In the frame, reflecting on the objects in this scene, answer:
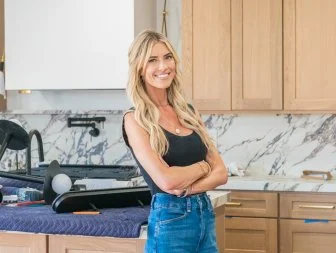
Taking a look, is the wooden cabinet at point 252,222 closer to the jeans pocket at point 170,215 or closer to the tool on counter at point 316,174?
the tool on counter at point 316,174

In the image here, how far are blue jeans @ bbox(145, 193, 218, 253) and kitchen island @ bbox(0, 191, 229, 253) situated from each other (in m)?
0.18

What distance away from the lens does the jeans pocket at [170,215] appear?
2.06m

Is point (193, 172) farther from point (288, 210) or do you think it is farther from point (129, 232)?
point (288, 210)

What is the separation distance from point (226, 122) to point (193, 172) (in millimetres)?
2586

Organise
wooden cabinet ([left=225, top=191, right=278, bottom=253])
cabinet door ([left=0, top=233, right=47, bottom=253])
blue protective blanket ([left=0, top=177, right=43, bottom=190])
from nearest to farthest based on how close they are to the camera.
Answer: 1. cabinet door ([left=0, top=233, right=47, bottom=253])
2. blue protective blanket ([left=0, top=177, right=43, bottom=190])
3. wooden cabinet ([left=225, top=191, right=278, bottom=253])

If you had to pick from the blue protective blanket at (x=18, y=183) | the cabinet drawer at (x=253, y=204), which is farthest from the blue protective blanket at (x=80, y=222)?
the cabinet drawer at (x=253, y=204)

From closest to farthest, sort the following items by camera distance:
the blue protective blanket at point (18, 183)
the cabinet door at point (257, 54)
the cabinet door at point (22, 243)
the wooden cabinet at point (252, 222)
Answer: the cabinet door at point (22, 243), the blue protective blanket at point (18, 183), the wooden cabinet at point (252, 222), the cabinet door at point (257, 54)

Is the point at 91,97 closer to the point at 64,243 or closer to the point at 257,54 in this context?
the point at 257,54

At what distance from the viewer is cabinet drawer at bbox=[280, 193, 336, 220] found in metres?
3.89

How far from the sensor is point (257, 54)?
13.7ft

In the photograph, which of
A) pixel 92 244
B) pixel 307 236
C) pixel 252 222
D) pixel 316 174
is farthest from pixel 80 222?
pixel 316 174

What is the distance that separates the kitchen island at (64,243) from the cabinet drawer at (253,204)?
186cm

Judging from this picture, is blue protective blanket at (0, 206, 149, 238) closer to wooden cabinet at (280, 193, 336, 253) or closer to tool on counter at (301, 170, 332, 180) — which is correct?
wooden cabinet at (280, 193, 336, 253)

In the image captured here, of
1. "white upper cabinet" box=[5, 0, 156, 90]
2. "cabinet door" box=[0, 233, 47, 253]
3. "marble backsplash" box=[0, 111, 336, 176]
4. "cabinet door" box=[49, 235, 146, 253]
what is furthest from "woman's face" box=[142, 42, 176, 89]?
"marble backsplash" box=[0, 111, 336, 176]
